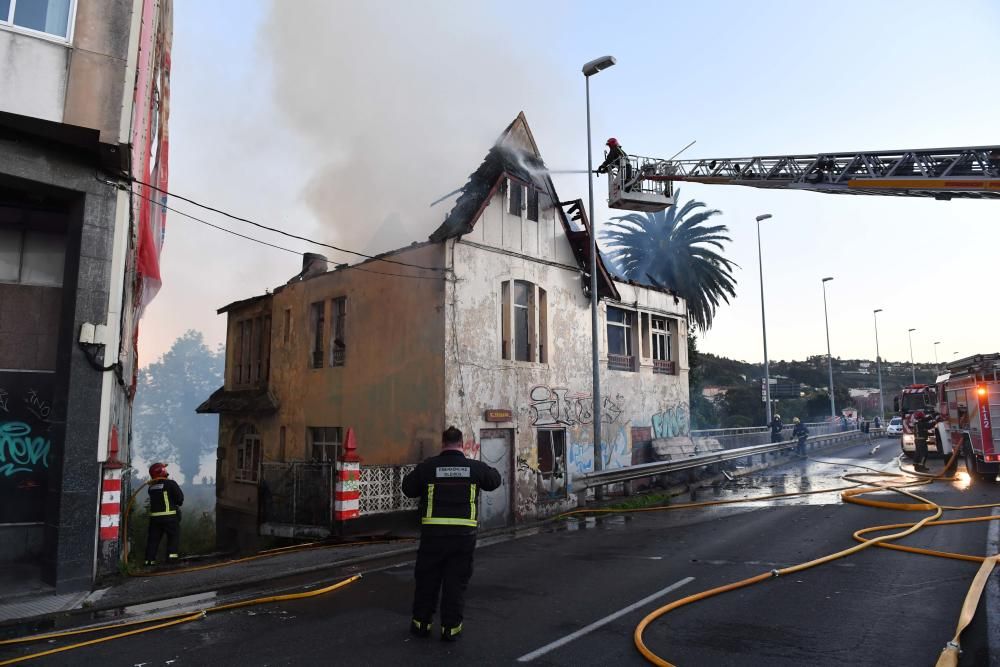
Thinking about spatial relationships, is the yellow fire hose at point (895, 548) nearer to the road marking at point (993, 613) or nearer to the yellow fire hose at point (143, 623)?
the road marking at point (993, 613)

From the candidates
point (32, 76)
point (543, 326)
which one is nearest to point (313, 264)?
point (543, 326)

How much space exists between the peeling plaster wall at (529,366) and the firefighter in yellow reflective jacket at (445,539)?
8139 mm

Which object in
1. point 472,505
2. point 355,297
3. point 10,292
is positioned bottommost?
point 472,505

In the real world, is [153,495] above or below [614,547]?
above

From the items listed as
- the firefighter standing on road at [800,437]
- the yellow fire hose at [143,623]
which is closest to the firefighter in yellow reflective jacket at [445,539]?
the yellow fire hose at [143,623]

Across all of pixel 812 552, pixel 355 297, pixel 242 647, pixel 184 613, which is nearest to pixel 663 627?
pixel 242 647

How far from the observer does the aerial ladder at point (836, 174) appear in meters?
10.5

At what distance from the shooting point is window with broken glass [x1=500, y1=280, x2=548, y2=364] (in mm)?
16094

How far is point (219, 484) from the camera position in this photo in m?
22.7

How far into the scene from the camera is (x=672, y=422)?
22375 mm

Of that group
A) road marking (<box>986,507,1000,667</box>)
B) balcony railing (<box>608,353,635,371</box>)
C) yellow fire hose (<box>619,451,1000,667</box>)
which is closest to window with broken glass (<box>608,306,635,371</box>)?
balcony railing (<box>608,353,635,371</box>)

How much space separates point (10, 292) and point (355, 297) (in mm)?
8169

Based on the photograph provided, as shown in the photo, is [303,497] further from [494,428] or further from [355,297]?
[355,297]

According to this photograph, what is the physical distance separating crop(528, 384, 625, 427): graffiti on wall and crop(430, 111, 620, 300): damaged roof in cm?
357
